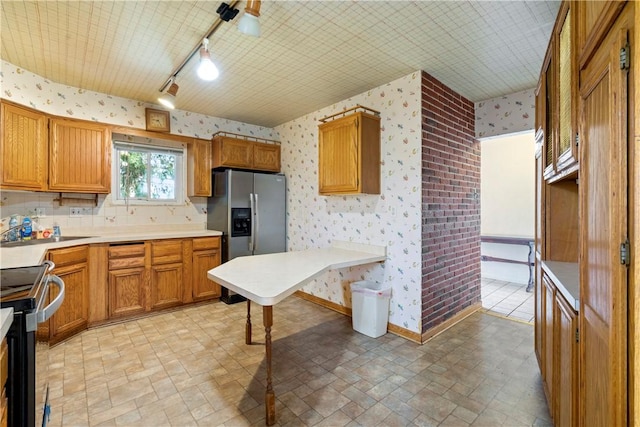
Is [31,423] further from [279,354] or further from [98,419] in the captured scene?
[279,354]

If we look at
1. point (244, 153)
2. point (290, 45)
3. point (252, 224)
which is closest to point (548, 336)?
point (290, 45)

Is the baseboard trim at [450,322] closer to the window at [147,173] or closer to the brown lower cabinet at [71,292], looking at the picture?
the brown lower cabinet at [71,292]

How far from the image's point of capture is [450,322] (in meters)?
3.16

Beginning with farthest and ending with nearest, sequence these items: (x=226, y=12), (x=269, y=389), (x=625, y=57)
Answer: (x=226, y=12)
(x=269, y=389)
(x=625, y=57)

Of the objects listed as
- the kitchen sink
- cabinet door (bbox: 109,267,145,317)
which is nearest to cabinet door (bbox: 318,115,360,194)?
cabinet door (bbox: 109,267,145,317)

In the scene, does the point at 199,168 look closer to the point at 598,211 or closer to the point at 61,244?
the point at 61,244

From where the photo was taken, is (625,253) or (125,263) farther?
(125,263)

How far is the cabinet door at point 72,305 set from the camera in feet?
8.73

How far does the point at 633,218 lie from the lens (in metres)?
0.74

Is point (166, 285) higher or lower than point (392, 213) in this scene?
lower

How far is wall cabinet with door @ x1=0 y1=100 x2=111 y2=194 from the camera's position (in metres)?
2.62

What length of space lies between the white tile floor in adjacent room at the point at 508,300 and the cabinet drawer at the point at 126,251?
420cm

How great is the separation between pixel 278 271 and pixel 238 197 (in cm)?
205

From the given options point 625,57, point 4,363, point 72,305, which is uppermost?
point 625,57
